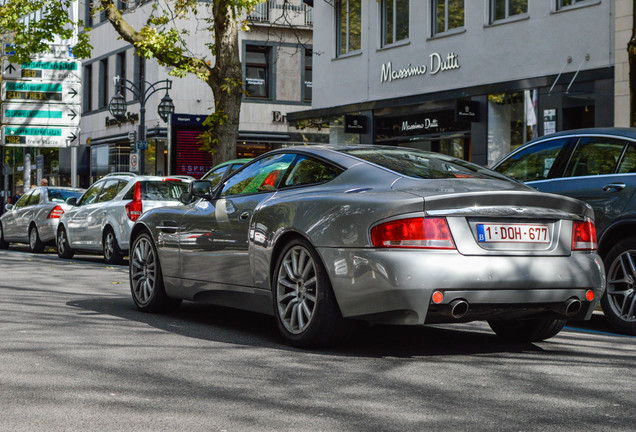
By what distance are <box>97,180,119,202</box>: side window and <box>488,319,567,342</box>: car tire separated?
10.6 m

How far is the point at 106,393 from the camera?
526 centimetres

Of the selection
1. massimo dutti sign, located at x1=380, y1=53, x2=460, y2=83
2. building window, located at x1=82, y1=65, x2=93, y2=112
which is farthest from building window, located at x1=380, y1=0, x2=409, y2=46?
building window, located at x1=82, y1=65, x2=93, y2=112

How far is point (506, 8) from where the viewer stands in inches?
846

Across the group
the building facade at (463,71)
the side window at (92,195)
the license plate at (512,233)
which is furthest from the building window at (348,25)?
the license plate at (512,233)

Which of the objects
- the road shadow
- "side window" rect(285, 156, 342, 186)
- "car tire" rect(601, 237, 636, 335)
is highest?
"side window" rect(285, 156, 342, 186)

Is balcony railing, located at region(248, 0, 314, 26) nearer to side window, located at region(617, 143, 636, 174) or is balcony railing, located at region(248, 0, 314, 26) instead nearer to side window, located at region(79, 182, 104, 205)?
side window, located at region(79, 182, 104, 205)

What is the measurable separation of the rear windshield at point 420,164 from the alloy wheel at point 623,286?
1.48 metres

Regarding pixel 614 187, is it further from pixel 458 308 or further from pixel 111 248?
pixel 111 248

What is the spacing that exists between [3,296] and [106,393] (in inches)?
221

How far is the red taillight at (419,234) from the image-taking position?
19.8ft

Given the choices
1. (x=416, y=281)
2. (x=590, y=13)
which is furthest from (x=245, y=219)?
(x=590, y=13)

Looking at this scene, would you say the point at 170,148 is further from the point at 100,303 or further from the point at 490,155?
the point at 100,303

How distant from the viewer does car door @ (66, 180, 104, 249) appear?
57.9 ft

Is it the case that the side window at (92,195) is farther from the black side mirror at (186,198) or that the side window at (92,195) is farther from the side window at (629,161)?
the side window at (629,161)
